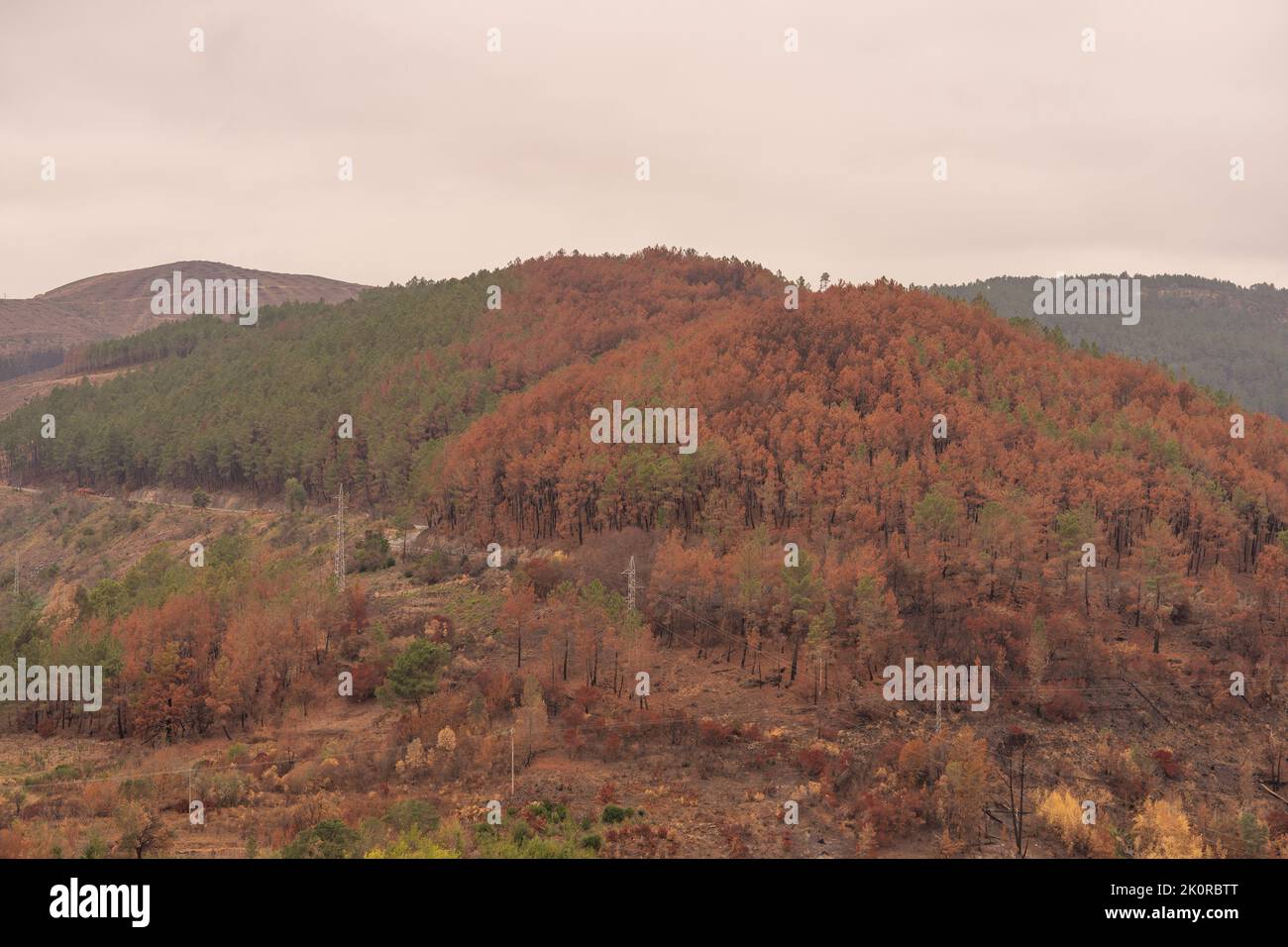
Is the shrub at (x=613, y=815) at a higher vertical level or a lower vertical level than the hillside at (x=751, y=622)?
lower

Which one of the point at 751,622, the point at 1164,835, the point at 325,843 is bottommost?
the point at 1164,835

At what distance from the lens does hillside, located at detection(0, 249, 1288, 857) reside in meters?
50.1

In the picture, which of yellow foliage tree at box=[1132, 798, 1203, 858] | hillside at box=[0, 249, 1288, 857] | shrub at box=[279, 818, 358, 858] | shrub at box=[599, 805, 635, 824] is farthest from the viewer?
hillside at box=[0, 249, 1288, 857]

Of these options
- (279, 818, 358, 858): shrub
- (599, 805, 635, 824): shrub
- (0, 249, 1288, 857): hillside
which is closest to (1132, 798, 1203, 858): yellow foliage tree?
(0, 249, 1288, 857): hillside

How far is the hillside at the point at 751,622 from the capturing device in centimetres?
5009

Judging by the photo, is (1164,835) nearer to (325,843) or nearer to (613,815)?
(613,815)

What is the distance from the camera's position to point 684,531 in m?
85.9

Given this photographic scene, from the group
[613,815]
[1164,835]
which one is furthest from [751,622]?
[1164,835]

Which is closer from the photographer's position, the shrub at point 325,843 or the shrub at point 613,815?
the shrub at point 325,843

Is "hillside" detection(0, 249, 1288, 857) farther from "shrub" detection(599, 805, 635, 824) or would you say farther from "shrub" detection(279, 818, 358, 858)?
"shrub" detection(279, 818, 358, 858)

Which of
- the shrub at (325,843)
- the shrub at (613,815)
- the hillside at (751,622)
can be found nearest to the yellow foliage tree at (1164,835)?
the hillside at (751,622)

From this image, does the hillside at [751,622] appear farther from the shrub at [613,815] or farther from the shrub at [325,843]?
the shrub at [325,843]

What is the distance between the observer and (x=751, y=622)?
69.9 meters

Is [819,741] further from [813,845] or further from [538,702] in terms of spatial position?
[538,702]
